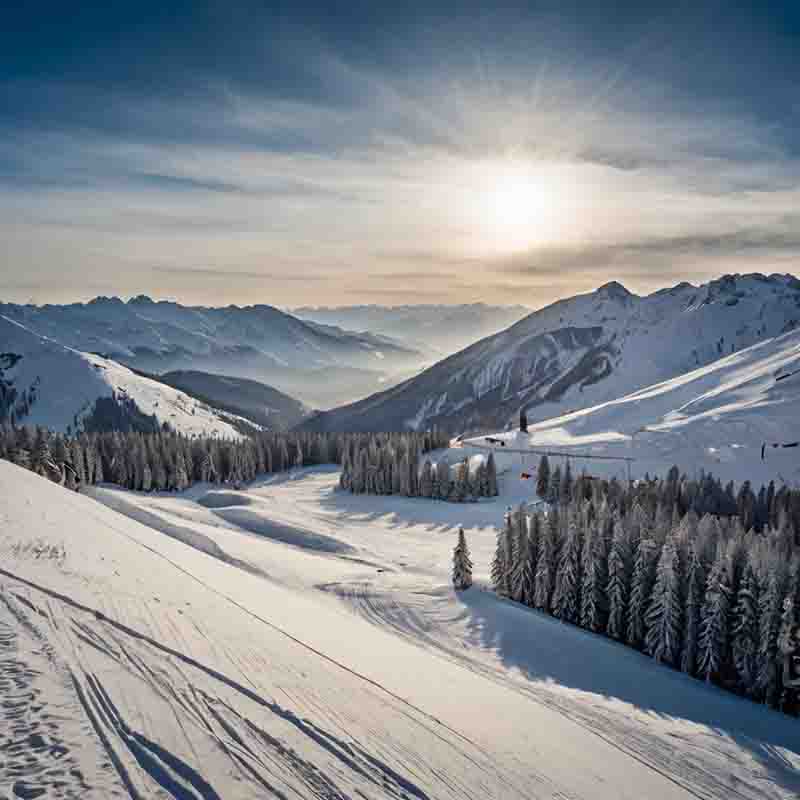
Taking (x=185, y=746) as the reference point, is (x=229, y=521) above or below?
below

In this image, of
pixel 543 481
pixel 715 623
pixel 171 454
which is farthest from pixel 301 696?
pixel 171 454

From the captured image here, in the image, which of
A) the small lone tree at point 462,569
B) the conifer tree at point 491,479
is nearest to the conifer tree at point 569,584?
the small lone tree at point 462,569

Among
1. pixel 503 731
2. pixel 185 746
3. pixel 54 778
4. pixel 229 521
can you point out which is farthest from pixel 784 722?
pixel 229 521

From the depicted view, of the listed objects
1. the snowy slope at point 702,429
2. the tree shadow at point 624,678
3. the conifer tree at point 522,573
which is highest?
the snowy slope at point 702,429

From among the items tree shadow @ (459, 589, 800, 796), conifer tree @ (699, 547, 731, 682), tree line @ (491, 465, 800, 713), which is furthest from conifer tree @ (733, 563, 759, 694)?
tree shadow @ (459, 589, 800, 796)

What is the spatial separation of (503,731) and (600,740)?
536cm

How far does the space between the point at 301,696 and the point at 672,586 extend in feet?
101

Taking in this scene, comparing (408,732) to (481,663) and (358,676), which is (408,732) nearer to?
(358,676)

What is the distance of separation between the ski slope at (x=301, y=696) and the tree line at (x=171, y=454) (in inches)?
2649

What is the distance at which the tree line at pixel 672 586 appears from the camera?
105 ft

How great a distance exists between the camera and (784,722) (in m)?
28.7

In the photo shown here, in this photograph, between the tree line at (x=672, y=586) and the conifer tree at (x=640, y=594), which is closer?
the tree line at (x=672, y=586)

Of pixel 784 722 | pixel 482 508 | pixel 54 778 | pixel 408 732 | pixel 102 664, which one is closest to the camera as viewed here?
pixel 54 778

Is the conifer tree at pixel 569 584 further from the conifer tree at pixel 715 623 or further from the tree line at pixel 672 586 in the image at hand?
the conifer tree at pixel 715 623
